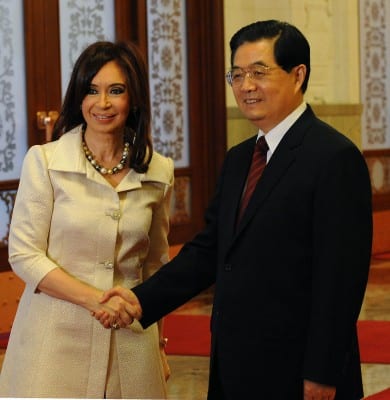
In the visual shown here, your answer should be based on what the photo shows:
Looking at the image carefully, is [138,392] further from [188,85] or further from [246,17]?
[246,17]

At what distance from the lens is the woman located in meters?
3.37

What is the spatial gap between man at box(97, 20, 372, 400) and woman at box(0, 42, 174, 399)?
0.39 metres

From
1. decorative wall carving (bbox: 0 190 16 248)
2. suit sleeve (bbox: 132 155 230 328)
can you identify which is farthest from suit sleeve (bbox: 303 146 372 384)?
decorative wall carving (bbox: 0 190 16 248)

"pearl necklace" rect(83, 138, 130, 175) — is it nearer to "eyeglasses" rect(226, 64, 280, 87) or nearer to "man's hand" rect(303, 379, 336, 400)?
"eyeglasses" rect(226, 64, 280, 87)

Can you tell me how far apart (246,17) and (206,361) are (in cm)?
413

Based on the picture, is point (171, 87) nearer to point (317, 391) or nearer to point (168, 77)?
point (168, 77)

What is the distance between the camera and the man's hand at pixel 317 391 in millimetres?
2918

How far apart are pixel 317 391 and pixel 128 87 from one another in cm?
113

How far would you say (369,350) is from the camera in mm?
6848

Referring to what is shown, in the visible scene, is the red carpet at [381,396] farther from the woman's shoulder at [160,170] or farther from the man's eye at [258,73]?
the man's eye at [258,73]

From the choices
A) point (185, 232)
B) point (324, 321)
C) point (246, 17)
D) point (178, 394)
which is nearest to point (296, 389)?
point (324, 321)

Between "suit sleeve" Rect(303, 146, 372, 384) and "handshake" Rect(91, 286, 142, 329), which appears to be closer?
"suit sleeve" Rect(303, 146, 372, 384)

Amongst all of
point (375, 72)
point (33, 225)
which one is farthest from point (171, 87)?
point (33, 225)

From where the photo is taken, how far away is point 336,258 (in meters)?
2.90
